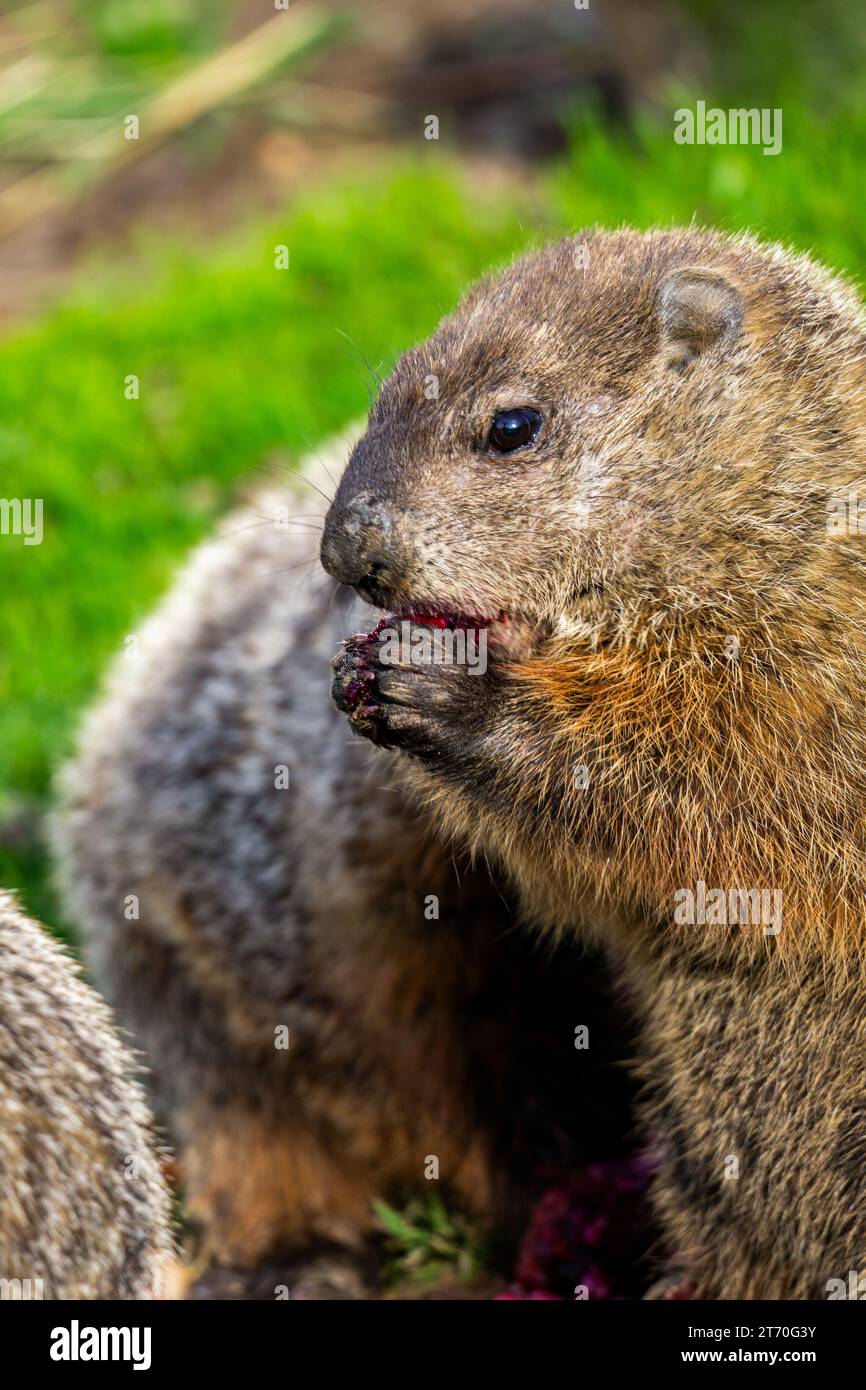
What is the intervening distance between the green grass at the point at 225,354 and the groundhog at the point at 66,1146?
107 inches

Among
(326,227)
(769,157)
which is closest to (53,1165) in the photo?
(769,157)

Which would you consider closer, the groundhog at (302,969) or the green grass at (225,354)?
the groundhog at (302,969)

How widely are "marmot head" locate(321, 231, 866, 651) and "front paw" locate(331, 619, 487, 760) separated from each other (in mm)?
93

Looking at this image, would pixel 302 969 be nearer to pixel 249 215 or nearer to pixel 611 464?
pixel 611 464

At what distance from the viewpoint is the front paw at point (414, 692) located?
381 cm

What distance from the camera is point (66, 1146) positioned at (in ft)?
11.0

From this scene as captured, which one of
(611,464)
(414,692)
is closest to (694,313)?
(611,464)

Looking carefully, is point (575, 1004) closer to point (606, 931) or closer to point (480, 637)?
point (606, 931)

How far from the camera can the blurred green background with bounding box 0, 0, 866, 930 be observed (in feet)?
23.7

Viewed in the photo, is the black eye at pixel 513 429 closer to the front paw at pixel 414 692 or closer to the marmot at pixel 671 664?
the marmot at pixel 671 664

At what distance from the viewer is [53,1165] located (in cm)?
331

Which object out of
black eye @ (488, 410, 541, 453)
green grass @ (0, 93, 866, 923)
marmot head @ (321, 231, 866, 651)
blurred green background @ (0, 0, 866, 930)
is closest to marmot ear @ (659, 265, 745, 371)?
marmot head @ (321, 231, 866, 651)

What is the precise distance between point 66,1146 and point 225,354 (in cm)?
575

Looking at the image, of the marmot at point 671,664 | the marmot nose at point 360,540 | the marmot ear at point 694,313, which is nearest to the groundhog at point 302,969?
the marmot at point 671,664
